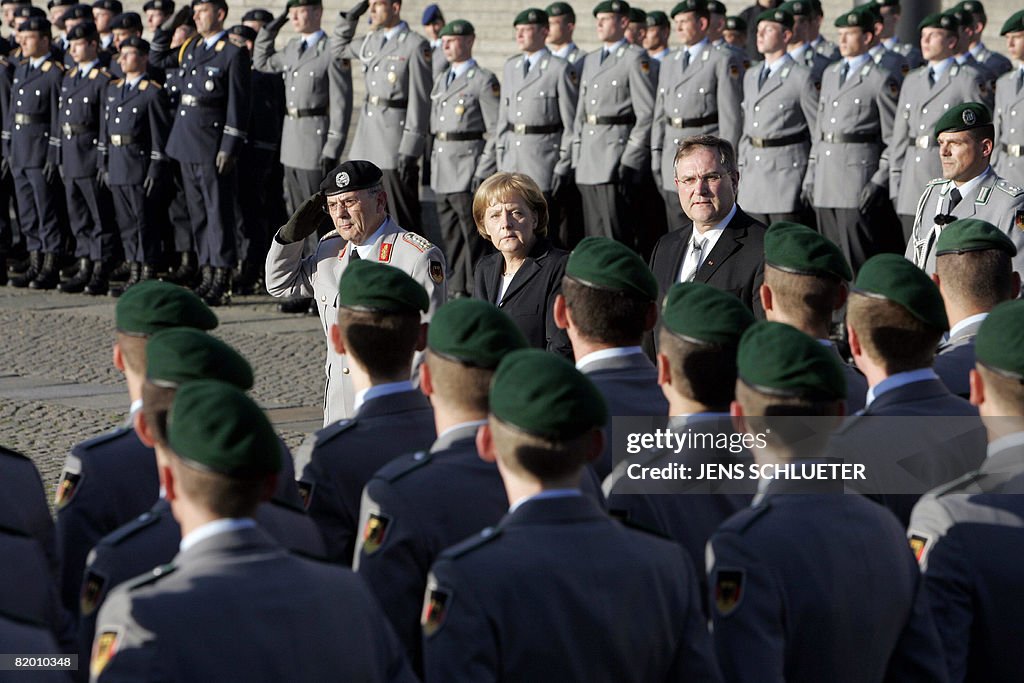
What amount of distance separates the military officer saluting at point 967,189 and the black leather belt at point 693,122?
4.03 meters

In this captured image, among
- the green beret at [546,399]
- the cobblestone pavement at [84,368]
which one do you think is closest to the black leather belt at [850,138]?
the cobblestone pavement at [84,368]

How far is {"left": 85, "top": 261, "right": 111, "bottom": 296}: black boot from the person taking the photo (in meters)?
13.2

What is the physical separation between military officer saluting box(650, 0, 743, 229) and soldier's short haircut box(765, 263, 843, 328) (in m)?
6.53

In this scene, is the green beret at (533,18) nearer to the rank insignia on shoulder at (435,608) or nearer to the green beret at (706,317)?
the green beret at (706,317)

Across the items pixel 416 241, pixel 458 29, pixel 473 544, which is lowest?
pixel 416 241

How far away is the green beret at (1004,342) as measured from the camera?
11.8 feet

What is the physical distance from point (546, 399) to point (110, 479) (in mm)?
1374

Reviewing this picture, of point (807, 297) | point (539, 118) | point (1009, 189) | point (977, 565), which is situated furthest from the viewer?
point (539, 118)

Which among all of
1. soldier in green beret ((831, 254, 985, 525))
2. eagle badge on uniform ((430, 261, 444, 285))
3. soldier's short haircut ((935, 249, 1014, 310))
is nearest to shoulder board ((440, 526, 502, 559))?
soldier in green beret ((831, 254, 985, 525))

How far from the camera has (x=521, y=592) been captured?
2.97 meters

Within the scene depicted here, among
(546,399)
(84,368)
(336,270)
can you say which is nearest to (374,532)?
(546,399)

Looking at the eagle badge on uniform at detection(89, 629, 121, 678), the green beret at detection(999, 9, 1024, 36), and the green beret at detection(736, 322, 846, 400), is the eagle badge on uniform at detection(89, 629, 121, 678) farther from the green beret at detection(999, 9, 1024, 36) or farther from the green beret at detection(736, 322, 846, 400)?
the green beret at detection(999, 9, 1024, 36)

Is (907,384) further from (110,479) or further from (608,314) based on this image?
(110,479)

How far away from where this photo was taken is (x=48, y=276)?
13.6 meters
